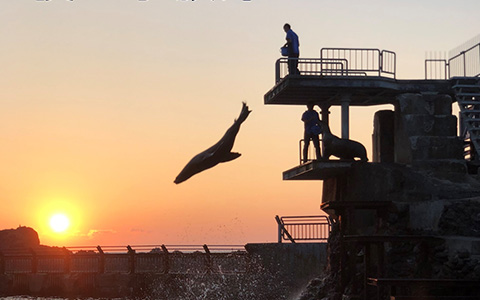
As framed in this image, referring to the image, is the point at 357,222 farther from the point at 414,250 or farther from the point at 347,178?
the point at 414,250

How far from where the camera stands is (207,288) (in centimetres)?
5062

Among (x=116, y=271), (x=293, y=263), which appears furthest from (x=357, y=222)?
(x=116, y=271)

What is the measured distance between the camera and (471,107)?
38.6 metres

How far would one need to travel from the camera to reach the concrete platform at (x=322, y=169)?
35375 millimetres

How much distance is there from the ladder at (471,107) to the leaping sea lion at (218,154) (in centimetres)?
1549

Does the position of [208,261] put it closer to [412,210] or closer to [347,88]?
[347,88]

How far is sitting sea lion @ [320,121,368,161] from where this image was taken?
35469mm

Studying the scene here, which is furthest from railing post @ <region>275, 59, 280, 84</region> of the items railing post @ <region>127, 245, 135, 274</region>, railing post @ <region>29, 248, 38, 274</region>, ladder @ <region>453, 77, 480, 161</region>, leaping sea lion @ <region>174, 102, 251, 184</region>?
railing post @ <region>29, 248, 38, 274</region>

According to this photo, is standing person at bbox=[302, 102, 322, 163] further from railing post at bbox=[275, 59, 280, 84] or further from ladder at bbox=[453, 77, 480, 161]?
ladder at bbox=[453, 77, 480, 161]

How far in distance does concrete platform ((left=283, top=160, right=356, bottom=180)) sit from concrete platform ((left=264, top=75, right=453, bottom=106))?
3.22m

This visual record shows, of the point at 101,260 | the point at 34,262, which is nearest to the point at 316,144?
the point at 101,260

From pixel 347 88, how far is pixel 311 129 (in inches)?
111

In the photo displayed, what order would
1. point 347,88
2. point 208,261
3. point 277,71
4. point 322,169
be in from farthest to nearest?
point 208,261, point 277,71, point 347,88, point 322,169

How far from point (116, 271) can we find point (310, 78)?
86.8ft
